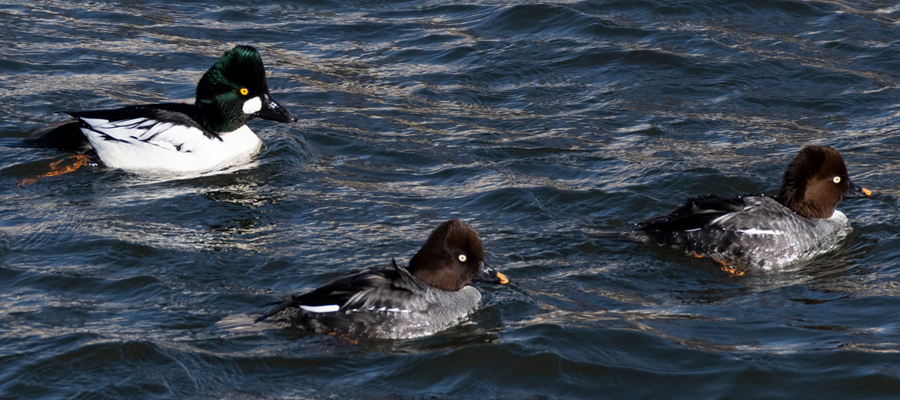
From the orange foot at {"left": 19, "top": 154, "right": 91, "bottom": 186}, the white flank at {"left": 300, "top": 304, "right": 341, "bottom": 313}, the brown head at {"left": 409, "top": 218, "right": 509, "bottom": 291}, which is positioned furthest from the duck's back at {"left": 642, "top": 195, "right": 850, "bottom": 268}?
the orange foot at {"left": 19, "top": 154, "right": 91, "bottom": 186}

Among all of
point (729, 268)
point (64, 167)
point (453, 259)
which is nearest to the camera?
point (453, 259)

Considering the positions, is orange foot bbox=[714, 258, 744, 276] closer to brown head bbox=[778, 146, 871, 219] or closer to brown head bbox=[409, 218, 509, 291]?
brown head bbox=[778, 146, 871, 219]

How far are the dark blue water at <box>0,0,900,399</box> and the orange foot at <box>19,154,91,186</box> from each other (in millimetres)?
169

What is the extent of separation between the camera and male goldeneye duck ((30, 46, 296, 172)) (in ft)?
34.0

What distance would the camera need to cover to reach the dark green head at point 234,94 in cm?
1059

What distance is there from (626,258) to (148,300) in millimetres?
3765

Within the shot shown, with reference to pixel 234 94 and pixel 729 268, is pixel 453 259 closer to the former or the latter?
pixel 729 268

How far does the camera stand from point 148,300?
7188mm

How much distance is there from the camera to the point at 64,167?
33.4ft

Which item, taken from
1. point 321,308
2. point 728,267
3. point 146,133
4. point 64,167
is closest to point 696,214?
point 728,267

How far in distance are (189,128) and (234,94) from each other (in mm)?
603

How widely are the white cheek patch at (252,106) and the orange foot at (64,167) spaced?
5.62 ft

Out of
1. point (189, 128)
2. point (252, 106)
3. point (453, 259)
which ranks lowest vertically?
point (453, 259)

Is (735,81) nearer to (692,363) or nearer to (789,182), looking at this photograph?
(789,182)
